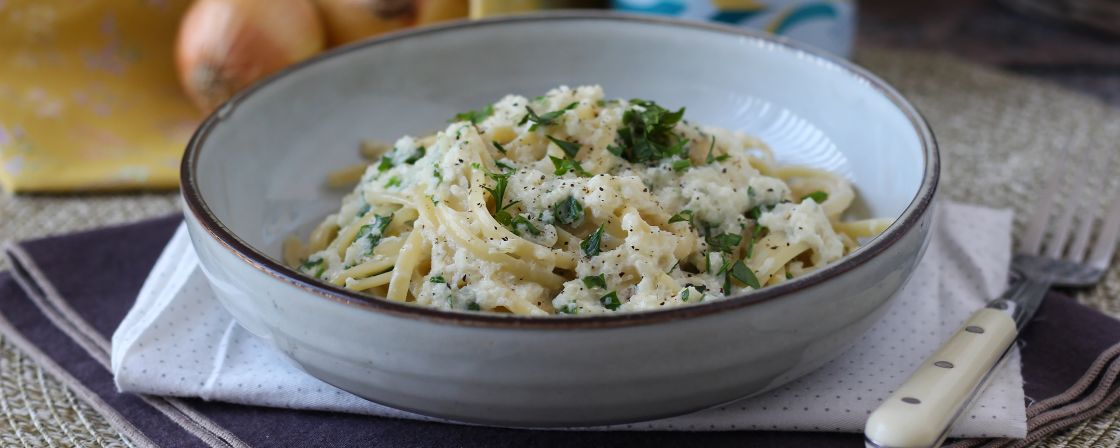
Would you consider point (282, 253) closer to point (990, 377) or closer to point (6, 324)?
point (6, 324)

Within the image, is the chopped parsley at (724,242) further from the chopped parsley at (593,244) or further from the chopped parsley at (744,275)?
the chopped parsley at (593,244)

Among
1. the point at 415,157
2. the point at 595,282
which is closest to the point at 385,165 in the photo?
the point at 415,157

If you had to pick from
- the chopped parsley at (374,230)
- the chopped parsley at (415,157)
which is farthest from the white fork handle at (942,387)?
the chopped parsley at (415,157)

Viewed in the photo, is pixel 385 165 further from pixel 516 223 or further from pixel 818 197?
pixel 818 197

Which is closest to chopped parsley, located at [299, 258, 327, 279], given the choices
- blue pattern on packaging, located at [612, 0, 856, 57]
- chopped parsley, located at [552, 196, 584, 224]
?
chopped parsley, located at [552, 196, 584, 224]

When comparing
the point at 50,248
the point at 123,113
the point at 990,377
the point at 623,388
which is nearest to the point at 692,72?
the point at 990,377

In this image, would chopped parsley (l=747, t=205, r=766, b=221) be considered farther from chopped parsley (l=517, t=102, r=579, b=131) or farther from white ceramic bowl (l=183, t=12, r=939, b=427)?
chopped parsley (l=517, t=102, r=579, b=131)
